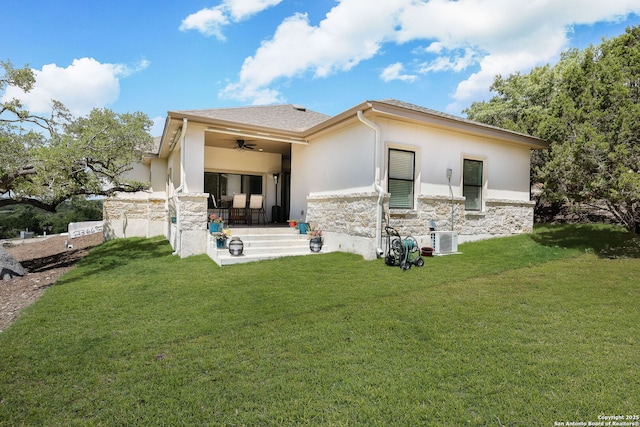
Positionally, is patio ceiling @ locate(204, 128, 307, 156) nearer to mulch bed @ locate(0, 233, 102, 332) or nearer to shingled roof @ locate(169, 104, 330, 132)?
A: shingled roof @ locate(169, 104, 330, 132)

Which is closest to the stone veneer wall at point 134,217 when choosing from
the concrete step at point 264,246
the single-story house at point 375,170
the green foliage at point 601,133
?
the single-story house at point 375,170

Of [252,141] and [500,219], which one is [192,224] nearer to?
[252,141]

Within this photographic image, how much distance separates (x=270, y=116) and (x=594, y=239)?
35.6 ft

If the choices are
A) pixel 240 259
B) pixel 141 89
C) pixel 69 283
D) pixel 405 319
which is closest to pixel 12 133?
pixel 141 89

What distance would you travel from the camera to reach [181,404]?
101 inches

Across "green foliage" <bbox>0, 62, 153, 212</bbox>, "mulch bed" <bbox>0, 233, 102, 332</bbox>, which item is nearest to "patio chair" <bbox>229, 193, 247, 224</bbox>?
"green foliage" <bbox>0, 62, 153, 212</bbox>

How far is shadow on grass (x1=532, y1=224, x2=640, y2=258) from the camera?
843cm

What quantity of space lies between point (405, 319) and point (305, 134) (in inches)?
286

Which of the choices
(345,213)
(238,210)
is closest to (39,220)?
(238,210)

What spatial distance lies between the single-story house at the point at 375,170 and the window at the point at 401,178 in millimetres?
26

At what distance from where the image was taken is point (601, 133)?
8062 mm

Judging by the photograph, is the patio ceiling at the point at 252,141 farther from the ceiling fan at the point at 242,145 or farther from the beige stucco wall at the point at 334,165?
the beige stucco wall at the point at 334,165

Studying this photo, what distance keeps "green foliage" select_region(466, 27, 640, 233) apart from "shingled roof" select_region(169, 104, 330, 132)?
288 inches

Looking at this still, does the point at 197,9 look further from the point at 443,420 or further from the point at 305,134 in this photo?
the point at 443,420
